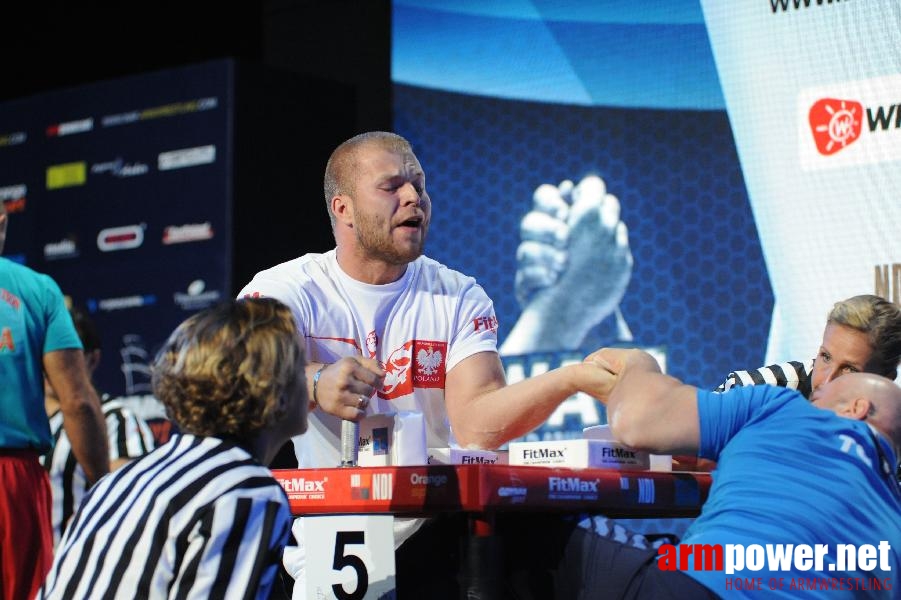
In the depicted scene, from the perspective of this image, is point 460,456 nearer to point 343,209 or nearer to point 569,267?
point 343,209

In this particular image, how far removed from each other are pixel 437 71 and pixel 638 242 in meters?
1.24

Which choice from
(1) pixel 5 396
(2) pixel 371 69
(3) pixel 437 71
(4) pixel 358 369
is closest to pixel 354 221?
(4) pixel 358 369

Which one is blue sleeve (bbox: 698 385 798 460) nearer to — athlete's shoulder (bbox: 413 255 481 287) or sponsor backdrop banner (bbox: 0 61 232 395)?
athlete's shoulder (bbox: 413 255 481 287)

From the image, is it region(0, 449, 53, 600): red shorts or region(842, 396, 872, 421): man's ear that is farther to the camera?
region(0, 449, 53, 600): red shorts

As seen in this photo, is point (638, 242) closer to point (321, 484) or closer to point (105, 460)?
point (105, 460)

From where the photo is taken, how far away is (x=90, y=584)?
5.08 feet

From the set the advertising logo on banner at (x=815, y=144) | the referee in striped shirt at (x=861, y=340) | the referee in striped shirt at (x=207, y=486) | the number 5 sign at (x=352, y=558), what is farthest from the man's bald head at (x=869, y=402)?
the advertising logo on banner at (x=815, y=144)

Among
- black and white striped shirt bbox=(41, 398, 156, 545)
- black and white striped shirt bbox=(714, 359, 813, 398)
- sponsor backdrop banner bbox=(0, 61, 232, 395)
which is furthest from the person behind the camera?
sponsor backdrop banner bbox=(0, 61, 232, 395)

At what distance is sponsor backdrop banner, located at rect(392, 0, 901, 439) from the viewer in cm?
400

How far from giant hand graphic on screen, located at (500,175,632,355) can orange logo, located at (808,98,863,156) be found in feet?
2.73

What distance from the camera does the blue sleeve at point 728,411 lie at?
1865 mm

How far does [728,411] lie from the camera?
1.87 meters

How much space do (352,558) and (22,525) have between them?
151 centimetres

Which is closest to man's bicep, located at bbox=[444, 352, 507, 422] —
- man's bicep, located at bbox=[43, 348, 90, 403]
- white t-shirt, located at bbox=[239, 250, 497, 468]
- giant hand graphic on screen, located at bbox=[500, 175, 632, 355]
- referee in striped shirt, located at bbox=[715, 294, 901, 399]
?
white t-shirt, located at bbox=[239, 250, 497, 468]
